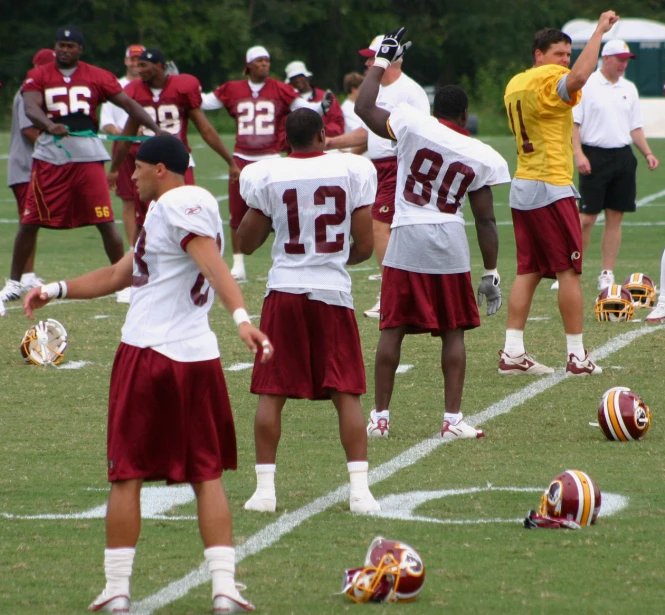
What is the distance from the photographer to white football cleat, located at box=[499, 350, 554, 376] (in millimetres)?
8820

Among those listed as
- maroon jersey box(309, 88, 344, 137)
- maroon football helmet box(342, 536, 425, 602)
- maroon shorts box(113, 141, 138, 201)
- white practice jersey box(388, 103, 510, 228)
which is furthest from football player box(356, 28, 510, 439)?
maroon jersey box(309, 88, 344, 137)

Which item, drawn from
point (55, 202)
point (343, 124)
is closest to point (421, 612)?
point (55, 202)

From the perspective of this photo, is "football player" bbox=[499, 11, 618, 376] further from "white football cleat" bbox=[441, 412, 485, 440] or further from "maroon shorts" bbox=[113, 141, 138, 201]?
"maroon shorts" bbox=[113, 141, 138, 201]

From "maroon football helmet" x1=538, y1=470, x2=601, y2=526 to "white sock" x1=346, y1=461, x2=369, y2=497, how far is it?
78cm

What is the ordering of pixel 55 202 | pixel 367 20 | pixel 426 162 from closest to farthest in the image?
pixel 426 162, pixel 55 202, pixel 367 20

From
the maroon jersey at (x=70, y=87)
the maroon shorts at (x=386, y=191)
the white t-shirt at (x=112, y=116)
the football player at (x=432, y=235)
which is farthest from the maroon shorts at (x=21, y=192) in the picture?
the football player at (x=432, y=235)

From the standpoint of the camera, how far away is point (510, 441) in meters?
7.02

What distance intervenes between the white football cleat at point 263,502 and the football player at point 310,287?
52 mm

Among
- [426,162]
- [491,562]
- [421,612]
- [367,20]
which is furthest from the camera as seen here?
[367,20]

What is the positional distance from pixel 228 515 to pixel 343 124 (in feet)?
45.8

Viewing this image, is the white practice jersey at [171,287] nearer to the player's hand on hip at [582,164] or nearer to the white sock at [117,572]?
the white sock at [117,572]

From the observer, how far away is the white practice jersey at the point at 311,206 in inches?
228

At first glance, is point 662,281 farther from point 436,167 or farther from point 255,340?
point 255,340

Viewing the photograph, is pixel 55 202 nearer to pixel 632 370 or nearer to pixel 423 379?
pixel 423 379
